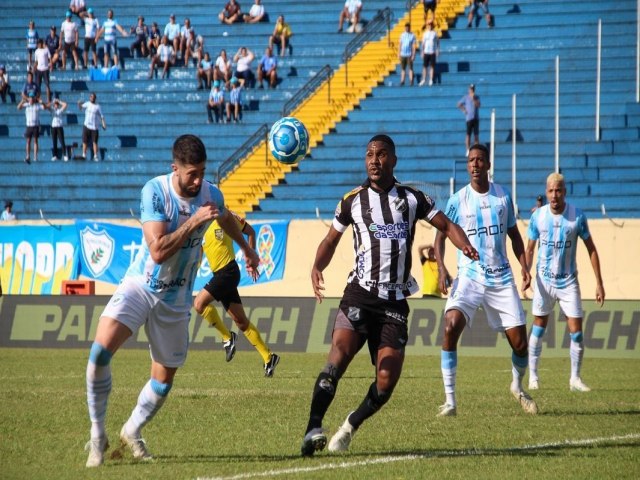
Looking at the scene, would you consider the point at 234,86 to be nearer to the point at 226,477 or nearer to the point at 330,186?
the point at 330,186

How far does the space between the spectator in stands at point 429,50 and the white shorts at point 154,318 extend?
25.4 metres

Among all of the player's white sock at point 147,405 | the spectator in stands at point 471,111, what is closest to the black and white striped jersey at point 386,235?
the player's white sock at point 147,405

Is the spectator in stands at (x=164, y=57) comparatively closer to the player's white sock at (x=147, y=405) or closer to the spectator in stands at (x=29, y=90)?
the spectator in stands at (x=29, y=90)

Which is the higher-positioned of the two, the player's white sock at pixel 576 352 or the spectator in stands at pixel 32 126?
the spectator in stands at pixel 32 126

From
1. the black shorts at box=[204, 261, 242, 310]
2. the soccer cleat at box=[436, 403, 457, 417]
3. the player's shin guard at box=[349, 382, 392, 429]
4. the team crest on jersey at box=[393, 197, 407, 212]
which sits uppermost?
the team crest on jersey at box=[393, 197, 407, 212]

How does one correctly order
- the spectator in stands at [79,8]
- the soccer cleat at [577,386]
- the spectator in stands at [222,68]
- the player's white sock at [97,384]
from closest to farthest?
1. the player's white sock at [97,384]
2. the soccer cleat at [577,386]
3. the spectator in stands at [222,68]
4. the spectator in stands at [79,8]

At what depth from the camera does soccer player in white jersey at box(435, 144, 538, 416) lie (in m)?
12.5

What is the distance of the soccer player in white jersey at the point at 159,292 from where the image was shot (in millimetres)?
8797

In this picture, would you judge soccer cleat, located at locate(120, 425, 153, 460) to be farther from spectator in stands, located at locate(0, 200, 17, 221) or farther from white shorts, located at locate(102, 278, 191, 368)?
spectator in stands, located at locate(0, 200, 17, 221)

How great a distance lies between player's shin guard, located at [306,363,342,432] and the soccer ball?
7.70 m

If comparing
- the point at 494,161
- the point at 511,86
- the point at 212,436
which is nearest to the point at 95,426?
the point at 212,436

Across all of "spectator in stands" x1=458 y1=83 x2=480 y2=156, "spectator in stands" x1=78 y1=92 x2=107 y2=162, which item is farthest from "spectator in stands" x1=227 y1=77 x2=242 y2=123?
"spectator in stands" x1=458 y1=83 x2=480 y2=156

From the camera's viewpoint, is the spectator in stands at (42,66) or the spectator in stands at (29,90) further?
the spectator in stands at (42,66)

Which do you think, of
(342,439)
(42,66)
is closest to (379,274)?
(342,439)
